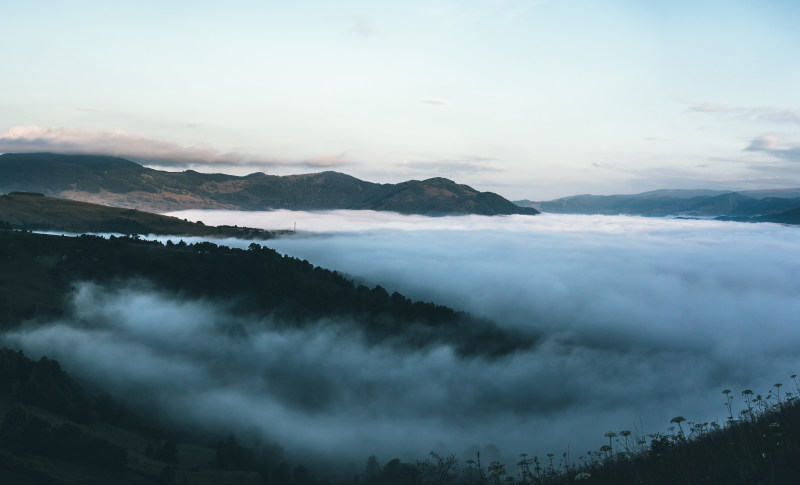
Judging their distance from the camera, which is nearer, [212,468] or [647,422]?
[212,468]

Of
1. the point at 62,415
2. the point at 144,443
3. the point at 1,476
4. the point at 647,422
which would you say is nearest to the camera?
the point at 1,476

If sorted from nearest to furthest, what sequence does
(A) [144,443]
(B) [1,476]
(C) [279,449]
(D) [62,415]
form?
(B) [1,476] < (D) [62,415] < (A) [144,443] < (C) [279,449]

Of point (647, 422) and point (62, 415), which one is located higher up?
point (62, 415)

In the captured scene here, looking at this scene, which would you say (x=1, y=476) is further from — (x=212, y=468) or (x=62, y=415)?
(x=212, y=468)

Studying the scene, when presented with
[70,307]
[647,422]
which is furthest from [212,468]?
[647,422]

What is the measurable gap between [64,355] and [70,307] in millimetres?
23744

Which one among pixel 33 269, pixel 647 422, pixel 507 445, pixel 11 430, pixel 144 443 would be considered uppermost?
pixel 33 269

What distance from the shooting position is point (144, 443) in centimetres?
12506

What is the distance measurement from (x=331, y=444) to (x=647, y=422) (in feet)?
347

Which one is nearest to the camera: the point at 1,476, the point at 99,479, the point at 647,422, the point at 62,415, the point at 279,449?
the point at 1,476

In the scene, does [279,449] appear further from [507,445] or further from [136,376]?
[507,445]

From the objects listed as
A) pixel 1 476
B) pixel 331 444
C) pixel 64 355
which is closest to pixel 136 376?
pixel 64 355

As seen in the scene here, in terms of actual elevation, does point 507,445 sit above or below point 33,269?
below

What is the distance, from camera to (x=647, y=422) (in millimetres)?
181750
